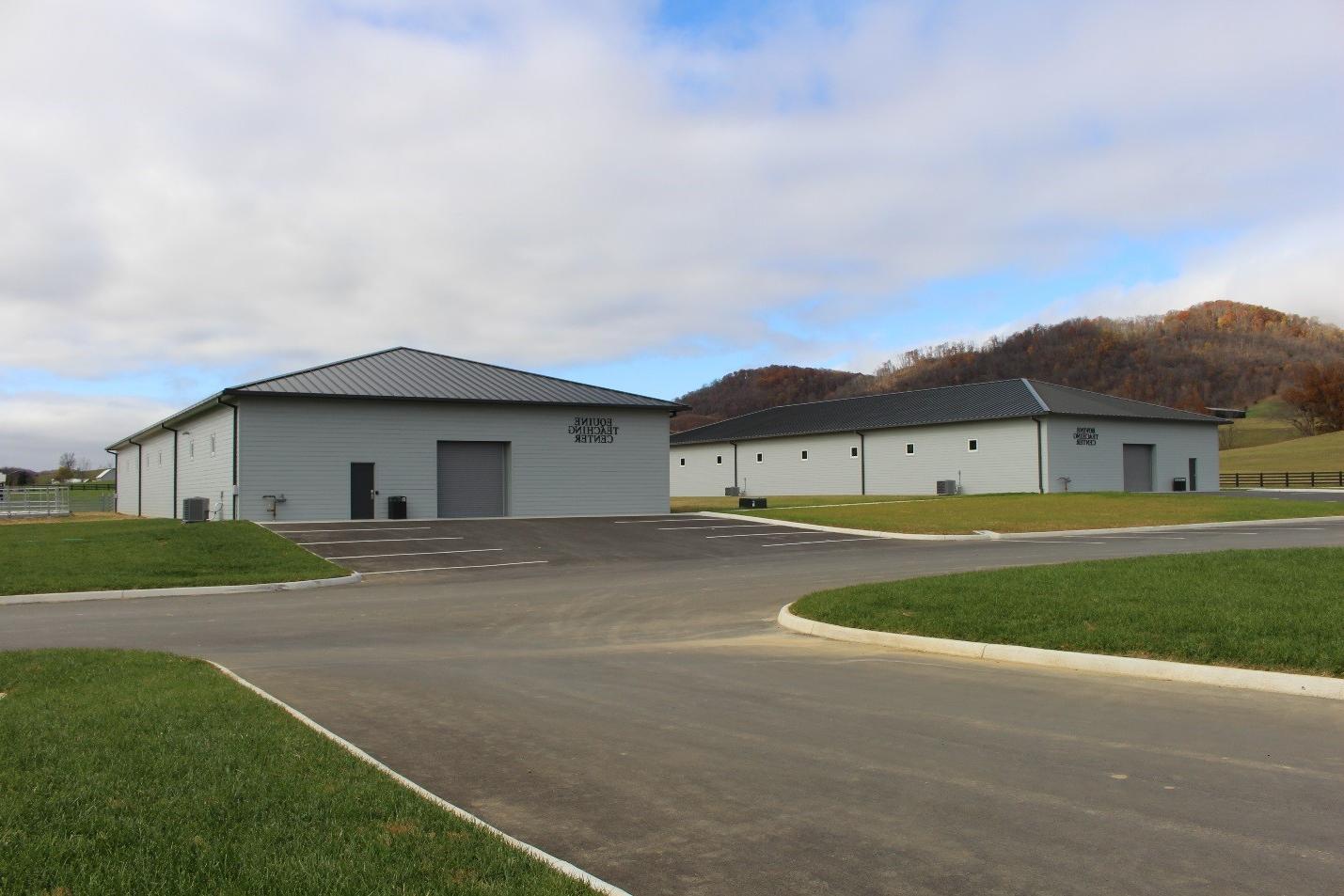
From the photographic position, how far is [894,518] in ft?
Result: 106

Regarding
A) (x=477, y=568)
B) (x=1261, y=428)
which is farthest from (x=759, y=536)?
(x=1261, y=428)

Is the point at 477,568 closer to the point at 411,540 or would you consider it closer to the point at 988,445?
the point at 411,540

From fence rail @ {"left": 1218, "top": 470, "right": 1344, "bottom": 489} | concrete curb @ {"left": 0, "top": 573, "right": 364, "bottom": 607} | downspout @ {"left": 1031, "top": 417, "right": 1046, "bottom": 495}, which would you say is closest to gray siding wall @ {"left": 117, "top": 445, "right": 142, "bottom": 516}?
concrete curb @ {"left": 0, "top": 573, "right": 364, "bottom": 607}

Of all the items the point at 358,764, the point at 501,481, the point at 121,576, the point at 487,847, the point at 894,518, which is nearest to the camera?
the point at 487,847

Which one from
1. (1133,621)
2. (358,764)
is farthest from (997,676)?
(358,764)

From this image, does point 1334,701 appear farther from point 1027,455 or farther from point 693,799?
point 1027,455

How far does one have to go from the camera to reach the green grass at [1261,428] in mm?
114125

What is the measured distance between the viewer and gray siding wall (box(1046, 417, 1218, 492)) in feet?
148

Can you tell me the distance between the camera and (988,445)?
155 feet

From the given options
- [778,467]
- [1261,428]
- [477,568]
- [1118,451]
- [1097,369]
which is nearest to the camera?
[477,568]

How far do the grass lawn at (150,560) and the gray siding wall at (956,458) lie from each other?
1299 inches

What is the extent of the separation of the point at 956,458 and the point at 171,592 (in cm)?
3881

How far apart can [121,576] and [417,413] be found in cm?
1555

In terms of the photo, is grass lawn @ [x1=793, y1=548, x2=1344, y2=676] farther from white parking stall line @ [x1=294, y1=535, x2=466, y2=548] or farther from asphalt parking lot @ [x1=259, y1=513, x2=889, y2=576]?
white parking stall line @ [x1=294, y1=535, x2=466, y2=548]
